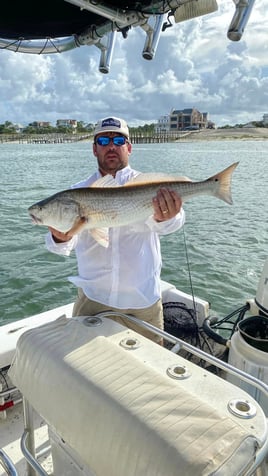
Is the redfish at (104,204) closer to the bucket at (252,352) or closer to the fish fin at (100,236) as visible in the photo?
the fish fin at (100,236)

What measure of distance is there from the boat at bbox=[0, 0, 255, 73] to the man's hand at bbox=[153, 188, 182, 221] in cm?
131

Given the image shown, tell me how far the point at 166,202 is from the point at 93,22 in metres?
2.34

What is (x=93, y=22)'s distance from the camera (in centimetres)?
373

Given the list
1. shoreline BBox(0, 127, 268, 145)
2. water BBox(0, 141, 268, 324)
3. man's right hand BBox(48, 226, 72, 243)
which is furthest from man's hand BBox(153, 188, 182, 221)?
shoreline BBox(0, 127, 268, 145)

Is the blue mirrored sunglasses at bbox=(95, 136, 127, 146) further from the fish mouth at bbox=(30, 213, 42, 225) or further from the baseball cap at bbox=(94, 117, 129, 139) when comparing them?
the fish mouth at bbox=(30, 213, 42, 225)

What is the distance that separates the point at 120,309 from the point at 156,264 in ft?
1.42

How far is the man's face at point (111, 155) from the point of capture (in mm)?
2811

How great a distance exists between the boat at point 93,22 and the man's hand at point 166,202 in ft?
4.31

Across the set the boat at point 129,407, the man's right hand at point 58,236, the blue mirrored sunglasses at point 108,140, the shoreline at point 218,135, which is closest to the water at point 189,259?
the blue mirrored sunglasses at point 108,140

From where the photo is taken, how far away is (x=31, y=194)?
61.6 feet

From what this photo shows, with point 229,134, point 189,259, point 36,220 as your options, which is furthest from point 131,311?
point 229,134

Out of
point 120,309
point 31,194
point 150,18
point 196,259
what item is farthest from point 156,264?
point 31,194

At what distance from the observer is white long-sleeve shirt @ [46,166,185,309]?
272 centimetres

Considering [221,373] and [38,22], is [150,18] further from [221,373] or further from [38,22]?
[221,373]
